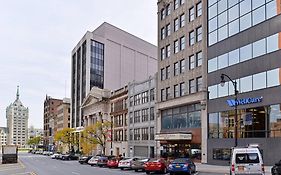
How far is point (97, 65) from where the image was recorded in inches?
4653

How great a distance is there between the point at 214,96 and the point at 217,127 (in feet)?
12.5

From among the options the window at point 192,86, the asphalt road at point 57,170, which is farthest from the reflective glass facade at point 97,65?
the asphalt road at point 57,170

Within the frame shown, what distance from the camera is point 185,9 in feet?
192

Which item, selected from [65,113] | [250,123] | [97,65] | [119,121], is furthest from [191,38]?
[65,113]

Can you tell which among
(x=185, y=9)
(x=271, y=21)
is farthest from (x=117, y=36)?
(x=271, y=21)

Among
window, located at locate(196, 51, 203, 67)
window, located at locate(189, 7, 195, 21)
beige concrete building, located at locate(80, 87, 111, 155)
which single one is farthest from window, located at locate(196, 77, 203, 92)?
beige concrete building, located at locate(80, 87, 111, 155)

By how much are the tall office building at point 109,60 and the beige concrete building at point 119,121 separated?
30.3m

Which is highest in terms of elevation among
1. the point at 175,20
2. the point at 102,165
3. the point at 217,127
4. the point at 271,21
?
the point at 175,20

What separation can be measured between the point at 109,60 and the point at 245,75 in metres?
77.9

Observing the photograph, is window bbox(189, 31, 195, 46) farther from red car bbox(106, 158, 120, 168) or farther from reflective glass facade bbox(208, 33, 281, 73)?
red car bbox(106, 158, 120, 168)

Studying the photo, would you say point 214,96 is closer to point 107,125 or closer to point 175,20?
point 175,20

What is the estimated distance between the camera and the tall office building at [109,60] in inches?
4633

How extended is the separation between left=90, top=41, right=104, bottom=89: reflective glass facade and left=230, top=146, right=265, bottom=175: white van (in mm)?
95814

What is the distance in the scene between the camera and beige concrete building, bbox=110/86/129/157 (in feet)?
263
